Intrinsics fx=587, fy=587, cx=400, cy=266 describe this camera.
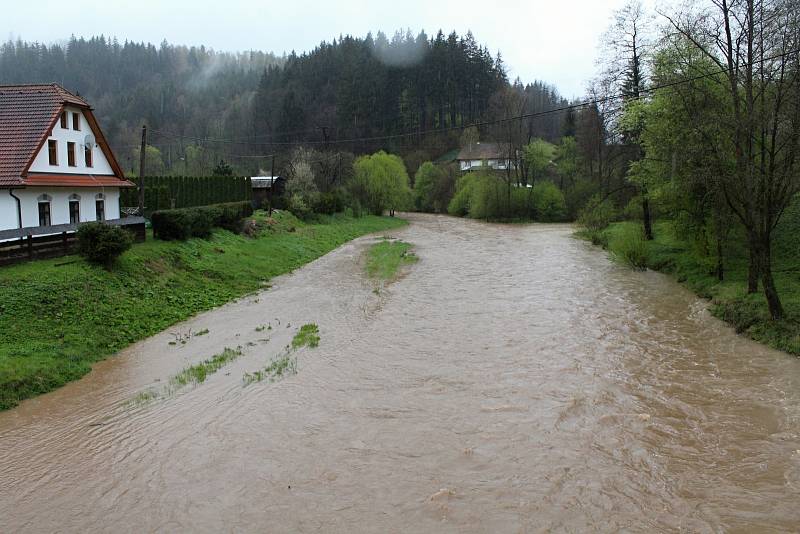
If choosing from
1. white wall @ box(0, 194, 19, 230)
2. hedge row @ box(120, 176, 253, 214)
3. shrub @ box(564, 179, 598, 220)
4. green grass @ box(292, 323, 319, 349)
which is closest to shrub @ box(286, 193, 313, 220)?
hedge row @ box(120, 176, 253, 214)

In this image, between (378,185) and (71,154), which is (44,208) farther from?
(378,185)

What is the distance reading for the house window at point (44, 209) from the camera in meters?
22.2

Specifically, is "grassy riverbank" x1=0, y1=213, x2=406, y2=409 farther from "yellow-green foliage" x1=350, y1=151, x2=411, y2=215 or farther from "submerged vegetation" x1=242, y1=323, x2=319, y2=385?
"yellow-green foliage" x1=350, y1=151, x2=411, y2=215

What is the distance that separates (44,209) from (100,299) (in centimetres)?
849

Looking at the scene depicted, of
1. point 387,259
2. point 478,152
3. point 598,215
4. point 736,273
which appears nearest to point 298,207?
point 387,259

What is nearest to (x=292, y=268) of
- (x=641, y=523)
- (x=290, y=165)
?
(x=641, y=523)

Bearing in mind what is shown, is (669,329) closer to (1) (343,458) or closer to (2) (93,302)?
(1) (343,458)

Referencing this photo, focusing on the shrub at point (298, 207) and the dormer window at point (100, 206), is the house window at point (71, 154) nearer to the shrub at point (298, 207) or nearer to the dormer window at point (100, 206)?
the dormer window at point (100, 206)

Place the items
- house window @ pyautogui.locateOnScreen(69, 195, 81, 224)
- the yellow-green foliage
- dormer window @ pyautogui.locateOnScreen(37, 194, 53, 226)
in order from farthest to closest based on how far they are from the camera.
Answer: the yellow-green foliage, house window @ pyautogui.locateOnScreen(69, 195, 81, 224), dormer window @ pyautogui.locateOnScreen(37, 194, 53, 226)

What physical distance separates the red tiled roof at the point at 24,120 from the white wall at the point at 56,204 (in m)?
0.89

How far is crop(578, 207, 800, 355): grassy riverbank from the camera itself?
14.3 m

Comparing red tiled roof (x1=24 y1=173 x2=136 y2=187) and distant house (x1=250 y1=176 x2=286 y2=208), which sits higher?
distant house (x1=250 y1=176 x2=286 y2=208)

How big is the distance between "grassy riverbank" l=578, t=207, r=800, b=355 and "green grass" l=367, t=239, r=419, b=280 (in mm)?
10089

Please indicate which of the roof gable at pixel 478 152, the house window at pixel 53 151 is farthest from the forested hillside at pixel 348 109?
the house window at pixel 53 151
